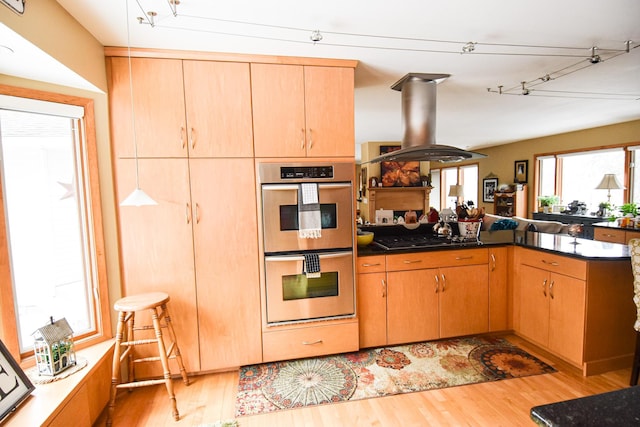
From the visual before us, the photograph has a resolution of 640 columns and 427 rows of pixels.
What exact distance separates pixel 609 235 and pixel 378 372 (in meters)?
4.34

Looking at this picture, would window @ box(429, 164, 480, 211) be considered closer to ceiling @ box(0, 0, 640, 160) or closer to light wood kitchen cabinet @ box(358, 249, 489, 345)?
ceiling @ box(0, 0, 640, 160)

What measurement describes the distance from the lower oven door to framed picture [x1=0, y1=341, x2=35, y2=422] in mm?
1390

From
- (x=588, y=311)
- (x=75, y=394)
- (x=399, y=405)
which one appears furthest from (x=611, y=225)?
(x=75, y=394)

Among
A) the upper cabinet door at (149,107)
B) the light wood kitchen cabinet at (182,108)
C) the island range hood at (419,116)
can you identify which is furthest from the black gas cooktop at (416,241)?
the upper cabinet door at (149,107)

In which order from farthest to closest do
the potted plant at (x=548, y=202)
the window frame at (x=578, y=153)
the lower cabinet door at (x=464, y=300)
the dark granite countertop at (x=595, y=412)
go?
the potted plant at (x=548, y=202) < the window frame at (x=578, y=153) < the lower cabinet door at (x=464, y=300) < the dark granite countertop at (x=595, y=412)

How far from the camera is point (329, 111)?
8.03 feet

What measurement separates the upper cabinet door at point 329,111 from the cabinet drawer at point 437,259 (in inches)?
38.6

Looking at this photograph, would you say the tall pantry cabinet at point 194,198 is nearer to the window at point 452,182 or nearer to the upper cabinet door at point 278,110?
the upper cabinet door at point 278,110

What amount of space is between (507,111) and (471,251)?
264 cm

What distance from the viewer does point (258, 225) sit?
2379mm

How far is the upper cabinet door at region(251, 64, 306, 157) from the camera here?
7.64ft

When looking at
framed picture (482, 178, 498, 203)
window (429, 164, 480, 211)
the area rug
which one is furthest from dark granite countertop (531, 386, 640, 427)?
window (429, 164, 480, 211)

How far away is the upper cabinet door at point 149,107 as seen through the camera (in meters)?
2.16

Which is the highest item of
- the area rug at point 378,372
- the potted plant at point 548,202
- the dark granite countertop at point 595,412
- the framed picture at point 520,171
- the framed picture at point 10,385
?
the framed picture at point 520,171
